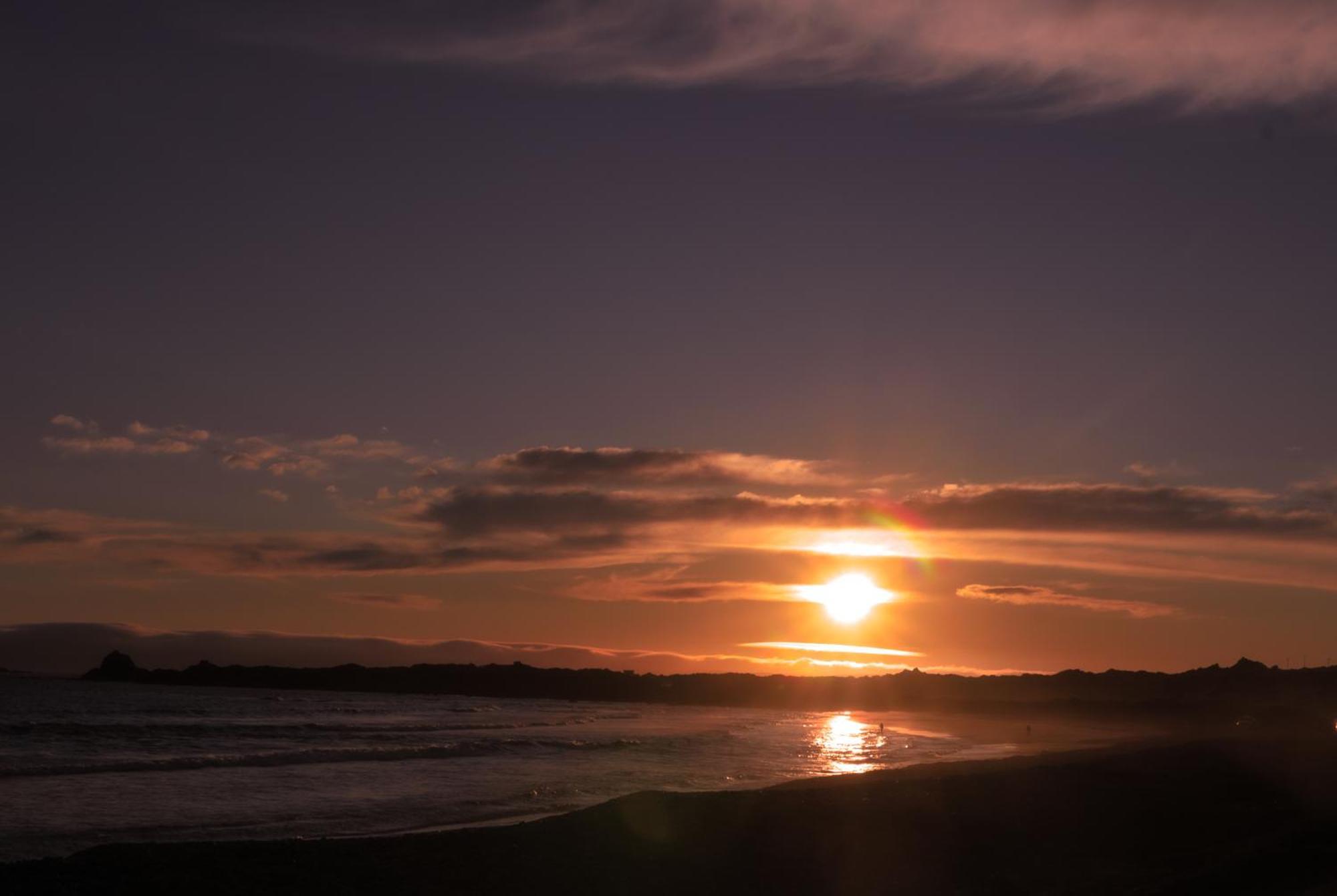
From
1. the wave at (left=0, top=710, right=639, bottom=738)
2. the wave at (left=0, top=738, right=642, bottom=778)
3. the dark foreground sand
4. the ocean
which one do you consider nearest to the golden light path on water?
the ocean

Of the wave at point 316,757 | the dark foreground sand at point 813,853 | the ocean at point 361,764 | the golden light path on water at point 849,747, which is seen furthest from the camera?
the golden light path on water at point 849,747

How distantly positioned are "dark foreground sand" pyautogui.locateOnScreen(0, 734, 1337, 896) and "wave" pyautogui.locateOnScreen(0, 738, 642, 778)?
20332 mm

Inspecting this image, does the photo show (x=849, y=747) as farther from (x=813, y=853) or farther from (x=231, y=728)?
(x=813, y=853)

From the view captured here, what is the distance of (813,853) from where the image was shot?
19578 millimetres

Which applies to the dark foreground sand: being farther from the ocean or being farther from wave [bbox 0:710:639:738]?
wave [bbox 0:710:639:738]

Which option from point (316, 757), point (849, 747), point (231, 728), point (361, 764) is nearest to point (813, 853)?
point (361, 764)

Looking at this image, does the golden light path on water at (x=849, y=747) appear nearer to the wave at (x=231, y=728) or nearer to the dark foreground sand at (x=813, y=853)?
the dark foreground sand at (x=813, y=853)

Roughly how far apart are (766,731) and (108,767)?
45.7 m

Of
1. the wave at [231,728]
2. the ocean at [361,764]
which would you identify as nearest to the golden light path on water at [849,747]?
the ocean at [361,764]

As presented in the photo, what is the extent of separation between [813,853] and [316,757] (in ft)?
94.0

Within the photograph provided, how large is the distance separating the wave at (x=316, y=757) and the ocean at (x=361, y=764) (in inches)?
5.2

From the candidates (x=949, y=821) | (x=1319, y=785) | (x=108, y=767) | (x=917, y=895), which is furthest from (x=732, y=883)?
(x=108, y=767)

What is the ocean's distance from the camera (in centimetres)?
2552

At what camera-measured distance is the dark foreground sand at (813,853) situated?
1652 cm
